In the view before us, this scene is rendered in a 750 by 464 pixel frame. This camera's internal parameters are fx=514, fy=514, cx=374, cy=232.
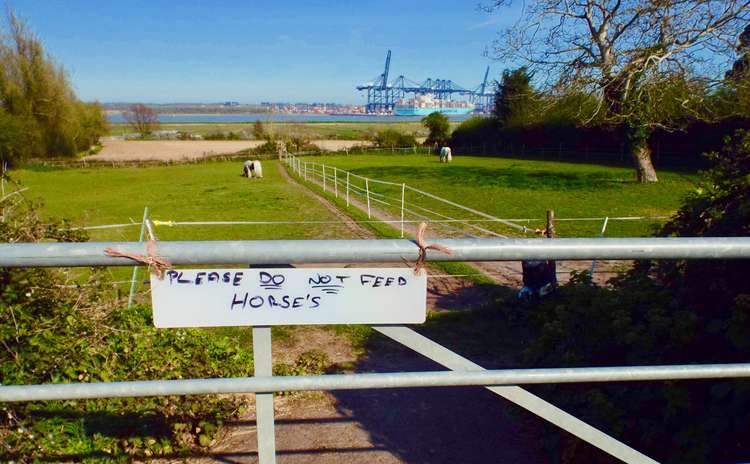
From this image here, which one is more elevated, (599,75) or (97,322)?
(599,75)

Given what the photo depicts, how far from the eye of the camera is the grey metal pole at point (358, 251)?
4.01ft

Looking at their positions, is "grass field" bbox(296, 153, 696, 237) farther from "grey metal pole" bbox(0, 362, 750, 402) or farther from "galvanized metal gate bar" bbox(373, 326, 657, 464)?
"grey metal pole" bbox(0, 362, 750, 402)

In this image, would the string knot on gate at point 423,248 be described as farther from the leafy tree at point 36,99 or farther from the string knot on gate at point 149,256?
the leafy tree at point 36,99

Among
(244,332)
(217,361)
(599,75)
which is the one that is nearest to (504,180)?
(599,75)

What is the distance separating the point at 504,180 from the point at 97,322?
24.0m

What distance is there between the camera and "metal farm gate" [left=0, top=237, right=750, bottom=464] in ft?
4.12

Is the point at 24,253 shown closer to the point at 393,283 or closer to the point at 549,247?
the point at 393,283

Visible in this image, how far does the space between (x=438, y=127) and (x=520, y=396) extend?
58.1 metres

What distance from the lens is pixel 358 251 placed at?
1302mm

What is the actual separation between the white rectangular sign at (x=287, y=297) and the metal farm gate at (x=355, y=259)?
6 cm

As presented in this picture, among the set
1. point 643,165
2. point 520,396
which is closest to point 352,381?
point 520,396

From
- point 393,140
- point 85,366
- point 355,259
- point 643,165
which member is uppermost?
point 393,140

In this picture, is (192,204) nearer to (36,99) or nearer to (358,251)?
(358,251)

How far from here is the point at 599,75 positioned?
20.1 m
